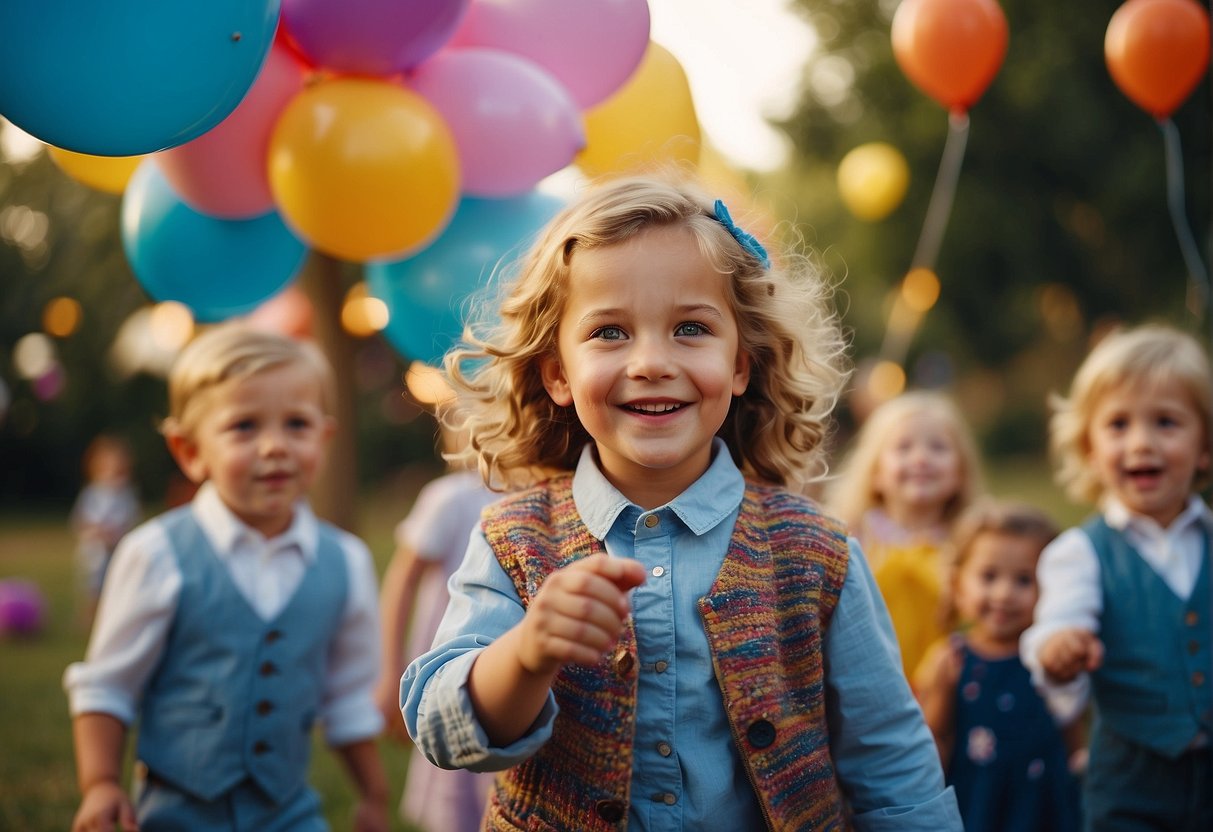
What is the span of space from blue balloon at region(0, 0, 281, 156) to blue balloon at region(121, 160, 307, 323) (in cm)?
92

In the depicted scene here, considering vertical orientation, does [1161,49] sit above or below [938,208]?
below

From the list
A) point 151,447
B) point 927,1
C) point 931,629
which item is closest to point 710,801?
point 931,629

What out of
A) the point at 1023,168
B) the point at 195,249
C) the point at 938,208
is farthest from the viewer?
the point at 1023,168

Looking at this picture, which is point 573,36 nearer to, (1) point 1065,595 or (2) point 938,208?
(1) point 1065,595

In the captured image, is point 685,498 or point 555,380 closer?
point 685,498

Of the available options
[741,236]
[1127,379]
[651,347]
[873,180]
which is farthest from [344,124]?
[873,180]

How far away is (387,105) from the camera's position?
276 centimetres

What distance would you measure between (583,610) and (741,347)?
0.75 metres

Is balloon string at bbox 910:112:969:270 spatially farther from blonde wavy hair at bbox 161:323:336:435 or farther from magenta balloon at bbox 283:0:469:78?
blonde wavy hair at bbox 161:323:336:435

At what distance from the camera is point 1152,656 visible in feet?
8.68

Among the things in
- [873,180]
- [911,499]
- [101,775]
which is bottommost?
[101,775]

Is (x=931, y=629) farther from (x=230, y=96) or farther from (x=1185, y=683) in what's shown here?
(x=230, y=96)

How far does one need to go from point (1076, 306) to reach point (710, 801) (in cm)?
2003

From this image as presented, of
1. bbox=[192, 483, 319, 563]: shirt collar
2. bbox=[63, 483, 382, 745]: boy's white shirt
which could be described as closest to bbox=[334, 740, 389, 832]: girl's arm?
bbox=[63, 483, 382, 745]: boy's white shirt
